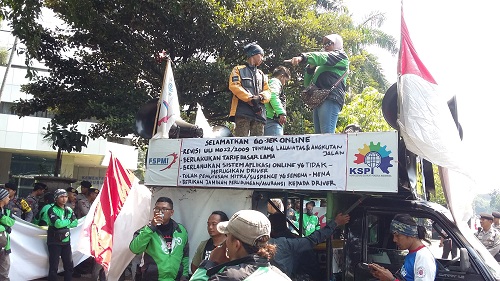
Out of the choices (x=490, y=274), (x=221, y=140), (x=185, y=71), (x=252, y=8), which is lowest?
(x=490, y=274)

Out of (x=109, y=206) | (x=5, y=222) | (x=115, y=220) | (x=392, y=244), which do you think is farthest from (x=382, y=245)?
(x=5, y=222)

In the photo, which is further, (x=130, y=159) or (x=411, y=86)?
(x=130, y=159)

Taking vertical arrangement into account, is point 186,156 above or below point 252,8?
below

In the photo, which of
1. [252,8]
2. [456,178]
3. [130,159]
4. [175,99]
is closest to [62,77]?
[252,8]

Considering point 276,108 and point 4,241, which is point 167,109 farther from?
point 4,241

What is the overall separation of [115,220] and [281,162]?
218 centimetres

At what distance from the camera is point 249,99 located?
5605 millimetres

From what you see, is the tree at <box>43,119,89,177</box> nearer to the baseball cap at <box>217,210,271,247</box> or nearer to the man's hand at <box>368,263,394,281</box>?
the man's hand at <box>368,263,394,281</box>

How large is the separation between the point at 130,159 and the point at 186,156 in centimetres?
2549

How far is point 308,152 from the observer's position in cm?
438

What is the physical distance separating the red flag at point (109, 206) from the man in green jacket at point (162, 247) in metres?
1.28

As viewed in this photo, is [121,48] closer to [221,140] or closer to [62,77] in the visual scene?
[62,77]

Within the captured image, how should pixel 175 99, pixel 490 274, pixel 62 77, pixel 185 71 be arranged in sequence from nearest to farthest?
pixel 490 274 → pixel 175 99 → pixel 185 71 → pixel 62 77

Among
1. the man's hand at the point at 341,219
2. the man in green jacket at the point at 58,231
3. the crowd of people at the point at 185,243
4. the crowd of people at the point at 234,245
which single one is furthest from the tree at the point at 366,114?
the man's hand at the point at 341,219
